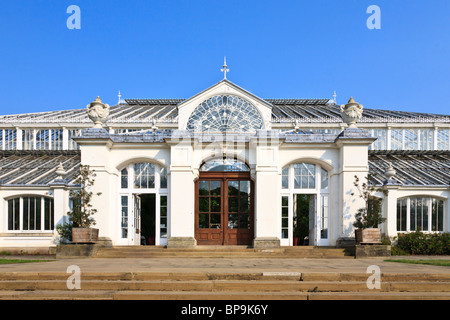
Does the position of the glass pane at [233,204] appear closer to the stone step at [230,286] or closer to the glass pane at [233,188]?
the glass pane at [233,188]

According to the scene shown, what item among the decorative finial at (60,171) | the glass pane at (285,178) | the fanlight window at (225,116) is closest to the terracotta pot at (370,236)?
the glass pane at (285,178)

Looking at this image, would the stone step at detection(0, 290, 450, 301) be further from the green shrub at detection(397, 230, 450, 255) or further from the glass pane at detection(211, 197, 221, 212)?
the green shrub at detection(397, 230, 450, 255)

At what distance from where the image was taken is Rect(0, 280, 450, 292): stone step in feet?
29.0

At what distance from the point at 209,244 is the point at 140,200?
3.83 meters

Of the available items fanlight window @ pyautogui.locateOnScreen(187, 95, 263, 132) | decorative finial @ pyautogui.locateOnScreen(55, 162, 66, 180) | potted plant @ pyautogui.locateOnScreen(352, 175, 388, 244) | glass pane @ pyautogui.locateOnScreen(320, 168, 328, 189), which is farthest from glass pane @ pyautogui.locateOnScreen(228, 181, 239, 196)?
decorative finial @ pyautogui.locateOnScreen(55, 162, 66, 180)

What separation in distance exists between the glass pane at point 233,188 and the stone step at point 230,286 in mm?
10113

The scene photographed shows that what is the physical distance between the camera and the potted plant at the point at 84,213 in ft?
55.0

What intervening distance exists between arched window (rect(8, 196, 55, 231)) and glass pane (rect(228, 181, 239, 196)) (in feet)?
25.4

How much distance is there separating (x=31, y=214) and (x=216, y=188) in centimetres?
821

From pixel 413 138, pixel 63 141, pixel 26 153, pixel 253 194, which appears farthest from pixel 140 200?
pixel 413 138

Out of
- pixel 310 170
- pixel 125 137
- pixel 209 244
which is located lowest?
Answer: pixel 209 244

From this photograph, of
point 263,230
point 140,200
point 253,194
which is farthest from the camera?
point 140,200
